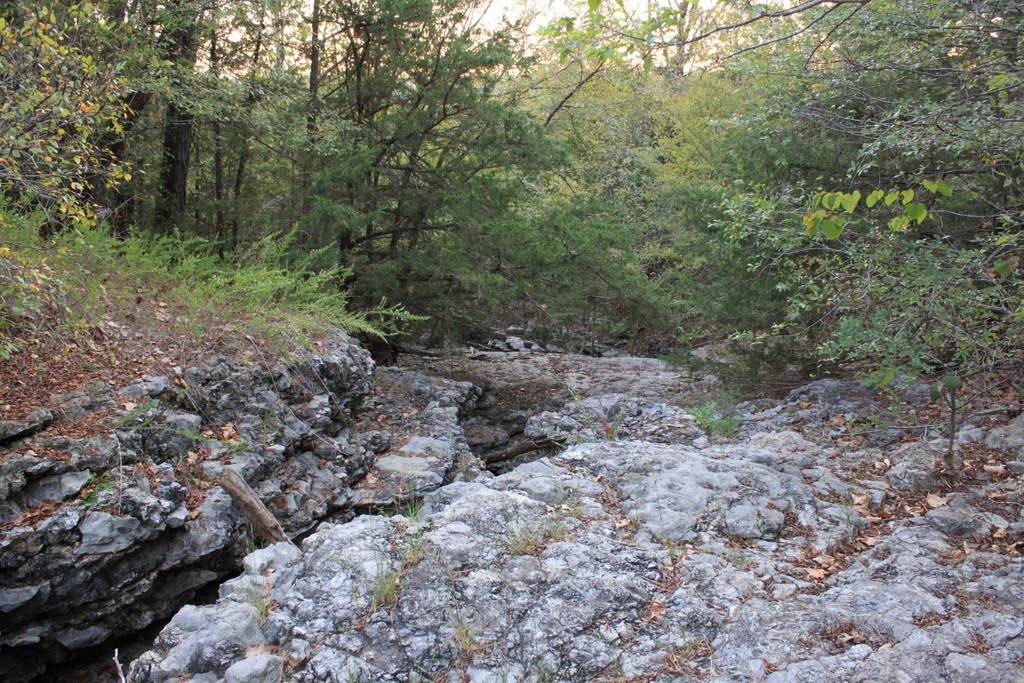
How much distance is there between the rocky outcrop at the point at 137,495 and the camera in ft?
12.8

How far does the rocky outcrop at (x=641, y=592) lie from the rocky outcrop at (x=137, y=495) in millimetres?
1161

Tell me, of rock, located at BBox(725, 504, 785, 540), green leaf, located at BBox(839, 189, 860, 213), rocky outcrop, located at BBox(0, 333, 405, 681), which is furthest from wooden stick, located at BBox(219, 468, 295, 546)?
green leaf, located at BBox(839, 189, 860, 213)

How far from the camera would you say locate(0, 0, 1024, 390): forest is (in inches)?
165

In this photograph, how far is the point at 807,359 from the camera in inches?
311

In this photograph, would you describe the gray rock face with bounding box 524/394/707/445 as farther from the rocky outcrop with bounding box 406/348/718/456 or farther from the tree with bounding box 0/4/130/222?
the tree with bounding box 0/4/130/222

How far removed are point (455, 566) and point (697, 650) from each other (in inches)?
49.2

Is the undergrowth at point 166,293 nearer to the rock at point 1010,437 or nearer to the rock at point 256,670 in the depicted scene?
the rock at point 256,670

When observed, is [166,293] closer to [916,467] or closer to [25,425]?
[25,425]

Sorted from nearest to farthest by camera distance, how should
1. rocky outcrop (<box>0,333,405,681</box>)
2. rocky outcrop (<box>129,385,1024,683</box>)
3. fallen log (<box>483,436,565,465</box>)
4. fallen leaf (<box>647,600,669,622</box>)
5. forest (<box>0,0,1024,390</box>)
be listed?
rocky outcrop (<box>129,385,1024,683</box>)
fallen leaf (<box>647,600,669,622</box>)
rocky outcrop (<box>0,333,405,681</box>)
forest (<box>0,0,1024,390</box>)
fallen log (<box>483,436,565,465</box>)

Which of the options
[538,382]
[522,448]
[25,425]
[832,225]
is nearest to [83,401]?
[25,425]

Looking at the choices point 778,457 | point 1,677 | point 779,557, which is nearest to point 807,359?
point 778,457

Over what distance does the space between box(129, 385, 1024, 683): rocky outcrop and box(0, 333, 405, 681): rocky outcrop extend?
1.16m

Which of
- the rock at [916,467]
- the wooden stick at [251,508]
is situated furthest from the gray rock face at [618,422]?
Result: the wooden stick at [251,508]

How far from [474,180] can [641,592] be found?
656 centimetres
